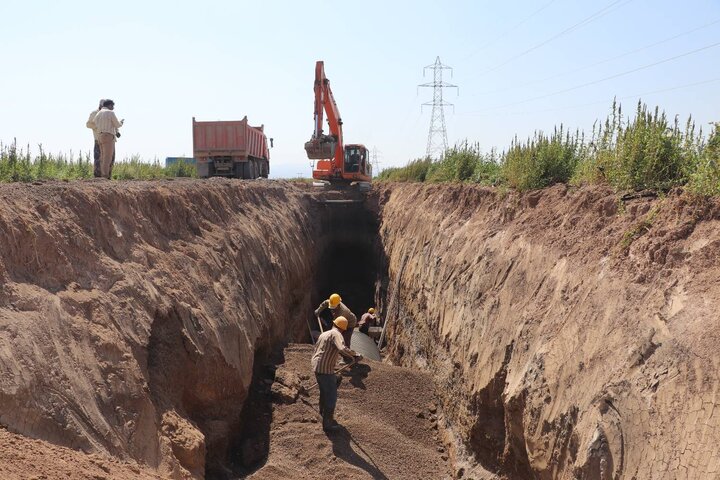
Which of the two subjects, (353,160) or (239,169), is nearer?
(239,169)

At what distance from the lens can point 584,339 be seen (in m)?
5.74

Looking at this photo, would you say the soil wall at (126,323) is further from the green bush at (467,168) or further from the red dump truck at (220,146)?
the red dump truck at (220,146)

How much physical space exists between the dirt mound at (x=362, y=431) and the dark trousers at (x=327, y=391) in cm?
30

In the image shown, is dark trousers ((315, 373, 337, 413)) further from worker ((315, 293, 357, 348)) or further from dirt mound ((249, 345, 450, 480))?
worker ((315, 293, 357, 348))

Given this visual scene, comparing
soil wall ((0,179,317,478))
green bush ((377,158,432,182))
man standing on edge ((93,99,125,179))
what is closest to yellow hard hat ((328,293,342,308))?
soil wall ((0,179,317,478))

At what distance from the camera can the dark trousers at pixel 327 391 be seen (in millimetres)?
8703

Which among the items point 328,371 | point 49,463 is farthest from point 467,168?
point 49,463

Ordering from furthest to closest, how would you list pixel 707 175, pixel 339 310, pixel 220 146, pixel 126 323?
pixel 220 146, pixel 339 310, pixel 126 323, pixel 707 175

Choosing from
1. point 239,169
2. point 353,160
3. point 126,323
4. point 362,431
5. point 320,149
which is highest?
point 320,149

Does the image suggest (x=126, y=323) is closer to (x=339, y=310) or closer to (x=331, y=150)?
(x=339, y=310)

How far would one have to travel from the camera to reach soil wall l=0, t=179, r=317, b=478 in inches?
203

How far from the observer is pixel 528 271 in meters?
7.75

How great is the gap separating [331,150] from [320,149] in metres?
0.42

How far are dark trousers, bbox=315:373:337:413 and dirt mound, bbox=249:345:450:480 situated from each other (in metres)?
0.30
